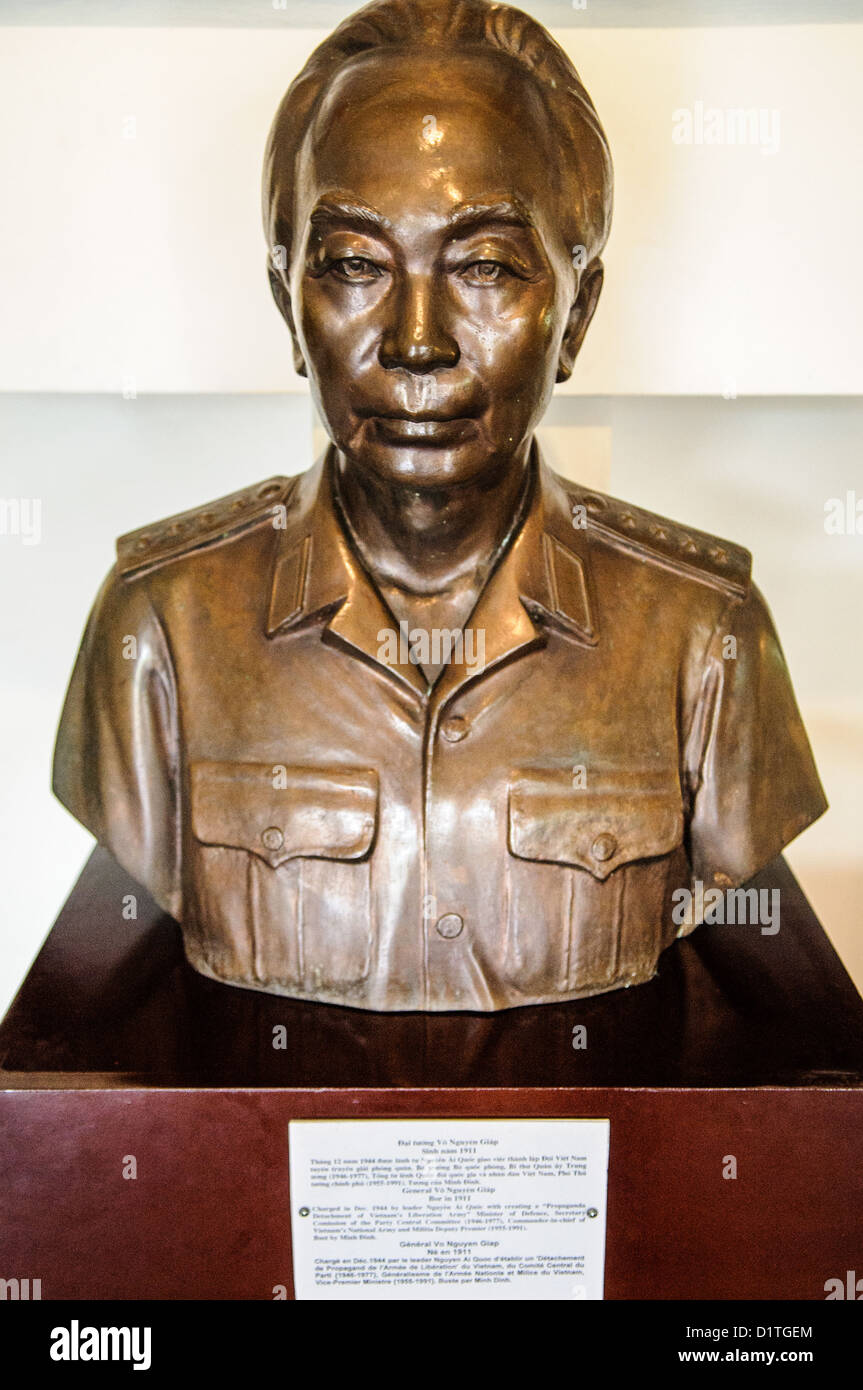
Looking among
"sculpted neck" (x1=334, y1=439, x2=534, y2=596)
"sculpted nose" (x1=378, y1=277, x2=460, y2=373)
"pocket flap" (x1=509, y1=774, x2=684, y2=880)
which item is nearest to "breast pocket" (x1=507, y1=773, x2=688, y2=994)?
"pocket flap" (x1=509, y1=774, x2=684, y2=880)

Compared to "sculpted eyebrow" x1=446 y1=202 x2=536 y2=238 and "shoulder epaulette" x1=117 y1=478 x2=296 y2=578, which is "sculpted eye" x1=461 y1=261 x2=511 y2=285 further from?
"shoulder epaulette" x1=117 y1=478 x2=296 y2=578

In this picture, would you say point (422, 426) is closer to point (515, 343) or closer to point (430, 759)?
point (515, 343)

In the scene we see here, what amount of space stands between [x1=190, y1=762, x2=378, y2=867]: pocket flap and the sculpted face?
0.39 metres

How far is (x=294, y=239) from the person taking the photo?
6.38 ft

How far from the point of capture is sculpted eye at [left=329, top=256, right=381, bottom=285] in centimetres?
182

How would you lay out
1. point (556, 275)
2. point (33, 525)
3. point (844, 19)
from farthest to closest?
point (33, 525) < point (844, 19) < point (556, 275)

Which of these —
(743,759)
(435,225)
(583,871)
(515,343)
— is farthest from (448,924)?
(435,225)

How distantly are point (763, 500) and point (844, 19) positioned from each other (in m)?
1.05

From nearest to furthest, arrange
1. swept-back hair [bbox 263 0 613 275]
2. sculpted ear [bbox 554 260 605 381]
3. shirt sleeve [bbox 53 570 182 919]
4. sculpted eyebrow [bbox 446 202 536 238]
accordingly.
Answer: sculpted eyebrow [bbox 446 202 536 238] < swept-back hair [bbox 263 0 613 275] < sculpted ear [bbox 554 260 605 381] < shirt sleeve [bbox 53 570 182 919]

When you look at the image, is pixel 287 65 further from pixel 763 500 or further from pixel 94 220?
pixel 763 500

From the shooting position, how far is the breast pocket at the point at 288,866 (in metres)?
2.03

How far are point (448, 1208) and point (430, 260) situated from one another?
1066 mm

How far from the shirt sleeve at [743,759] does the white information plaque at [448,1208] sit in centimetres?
40

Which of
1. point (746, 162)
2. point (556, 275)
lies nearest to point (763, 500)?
point (746, 162)
